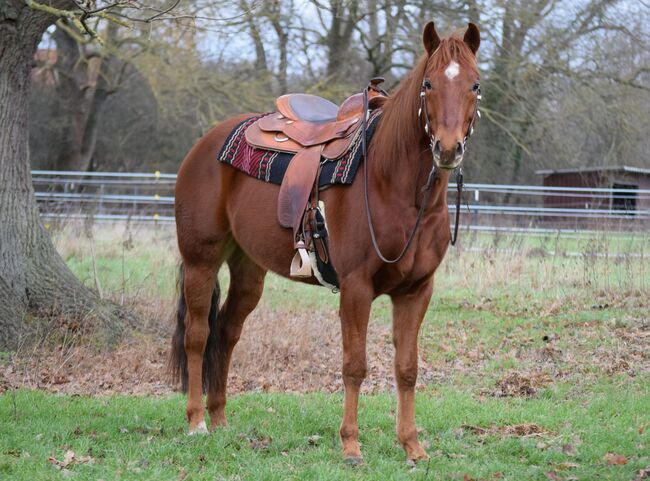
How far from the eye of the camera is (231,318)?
215 inches

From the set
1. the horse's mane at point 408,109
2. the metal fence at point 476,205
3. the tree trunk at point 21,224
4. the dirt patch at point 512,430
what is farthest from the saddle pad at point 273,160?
the metal fence at point 476,205

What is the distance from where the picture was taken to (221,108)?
20172mm

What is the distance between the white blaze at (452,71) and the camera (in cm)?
379

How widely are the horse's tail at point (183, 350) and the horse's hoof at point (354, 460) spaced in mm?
1454

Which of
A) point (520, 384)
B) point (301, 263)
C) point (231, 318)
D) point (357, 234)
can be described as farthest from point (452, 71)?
point (520, 384)

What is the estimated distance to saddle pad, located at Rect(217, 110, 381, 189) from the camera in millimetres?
4477

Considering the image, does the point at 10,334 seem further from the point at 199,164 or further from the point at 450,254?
the point at 450,254

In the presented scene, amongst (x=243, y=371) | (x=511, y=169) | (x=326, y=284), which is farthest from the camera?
(x=511, y=169)

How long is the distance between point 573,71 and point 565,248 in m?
8.11

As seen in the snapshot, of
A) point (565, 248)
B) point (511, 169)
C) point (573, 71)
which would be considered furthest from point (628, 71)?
point (565, 248)

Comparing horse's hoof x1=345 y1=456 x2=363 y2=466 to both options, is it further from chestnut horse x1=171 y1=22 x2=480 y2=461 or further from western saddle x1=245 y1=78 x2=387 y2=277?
western saddle x1=245 y1=78 x2=387 y2=277

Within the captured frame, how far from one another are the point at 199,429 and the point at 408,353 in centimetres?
155

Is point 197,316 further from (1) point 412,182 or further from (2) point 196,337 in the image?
(1) point 412,182

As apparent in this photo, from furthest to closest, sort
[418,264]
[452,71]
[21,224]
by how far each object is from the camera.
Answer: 1. [21,224]
2. [418,264]
3. [452,71]
